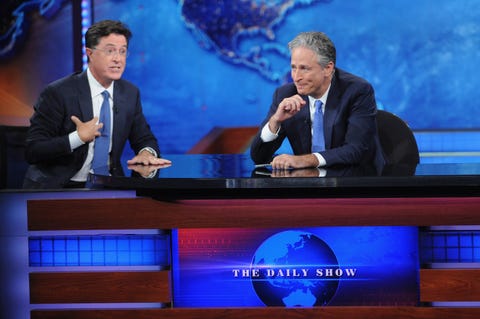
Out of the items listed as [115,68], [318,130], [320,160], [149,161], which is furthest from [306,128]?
[115,68]

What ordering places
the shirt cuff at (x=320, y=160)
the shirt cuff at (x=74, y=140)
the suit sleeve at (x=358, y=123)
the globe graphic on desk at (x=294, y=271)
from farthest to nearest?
the shirt cuff at (x=74, y=140), the suit sleeve at (x=358, y=123), the shirt cuff at (x=320, y=160), the globe graphic on desk at (x=294, y=271)

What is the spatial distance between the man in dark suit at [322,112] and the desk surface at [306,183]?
21.8 inches

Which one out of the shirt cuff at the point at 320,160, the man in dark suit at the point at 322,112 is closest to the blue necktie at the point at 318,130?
the man in dark suit at the point at 322,112

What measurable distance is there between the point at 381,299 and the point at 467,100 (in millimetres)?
4337

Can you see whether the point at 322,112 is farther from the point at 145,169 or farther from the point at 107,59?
the point at 107,59

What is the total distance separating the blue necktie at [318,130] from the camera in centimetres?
325

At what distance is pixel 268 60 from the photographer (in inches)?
259

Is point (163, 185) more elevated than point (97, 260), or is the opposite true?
point (163, 185)

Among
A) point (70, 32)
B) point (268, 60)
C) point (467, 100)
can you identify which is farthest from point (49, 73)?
point (467, 100)

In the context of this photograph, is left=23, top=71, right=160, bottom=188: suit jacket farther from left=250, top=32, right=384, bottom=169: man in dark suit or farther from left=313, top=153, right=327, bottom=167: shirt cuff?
left=313, top=153, right=327, bottom=167: shirt cuff

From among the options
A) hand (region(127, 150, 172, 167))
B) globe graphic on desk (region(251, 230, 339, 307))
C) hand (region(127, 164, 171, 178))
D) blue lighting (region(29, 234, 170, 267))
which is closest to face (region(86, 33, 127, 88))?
hand (region(127, 150, 172, 167))

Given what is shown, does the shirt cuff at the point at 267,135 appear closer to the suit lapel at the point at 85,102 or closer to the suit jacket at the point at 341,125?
the suit jacket at the point at 341,125

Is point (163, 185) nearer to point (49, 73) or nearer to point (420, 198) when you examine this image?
point (420, 198)

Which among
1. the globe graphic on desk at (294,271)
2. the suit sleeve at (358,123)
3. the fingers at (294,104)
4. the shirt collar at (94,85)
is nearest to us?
the globe graphic on desk at (294,271)
